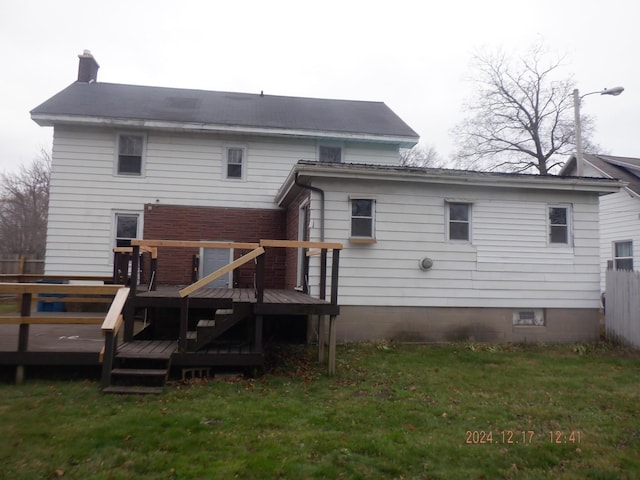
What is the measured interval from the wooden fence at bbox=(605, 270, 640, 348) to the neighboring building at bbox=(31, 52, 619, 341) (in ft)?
1.20

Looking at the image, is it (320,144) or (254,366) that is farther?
(320,144)

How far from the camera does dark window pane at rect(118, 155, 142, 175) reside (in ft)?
40.8

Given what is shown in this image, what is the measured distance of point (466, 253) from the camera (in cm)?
923

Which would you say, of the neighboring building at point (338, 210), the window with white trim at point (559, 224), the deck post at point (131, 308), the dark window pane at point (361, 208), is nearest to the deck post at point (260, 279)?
the deck post at point (131, 308)

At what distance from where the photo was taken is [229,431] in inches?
167

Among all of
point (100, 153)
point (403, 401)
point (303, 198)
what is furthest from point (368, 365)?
point (100, 153)

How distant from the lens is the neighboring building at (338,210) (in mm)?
8852

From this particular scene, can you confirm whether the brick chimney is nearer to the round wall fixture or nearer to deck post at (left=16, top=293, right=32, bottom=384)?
deck post at (left=16, top=293, right=32, bottom=384)

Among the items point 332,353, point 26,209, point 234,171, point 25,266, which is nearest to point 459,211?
point 332,353

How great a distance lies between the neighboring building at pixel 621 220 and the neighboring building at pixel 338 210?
5.35m

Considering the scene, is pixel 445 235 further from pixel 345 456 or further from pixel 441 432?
pixel 345 456

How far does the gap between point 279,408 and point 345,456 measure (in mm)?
1344

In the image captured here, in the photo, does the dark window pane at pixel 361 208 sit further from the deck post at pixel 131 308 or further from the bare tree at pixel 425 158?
the bare tree at pixel 425 158

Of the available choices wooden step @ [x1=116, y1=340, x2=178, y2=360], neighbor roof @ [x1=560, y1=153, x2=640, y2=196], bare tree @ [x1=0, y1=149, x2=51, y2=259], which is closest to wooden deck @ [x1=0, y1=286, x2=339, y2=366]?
wooden step @ [x1=116, y1=340, x2=178, y2=360]
